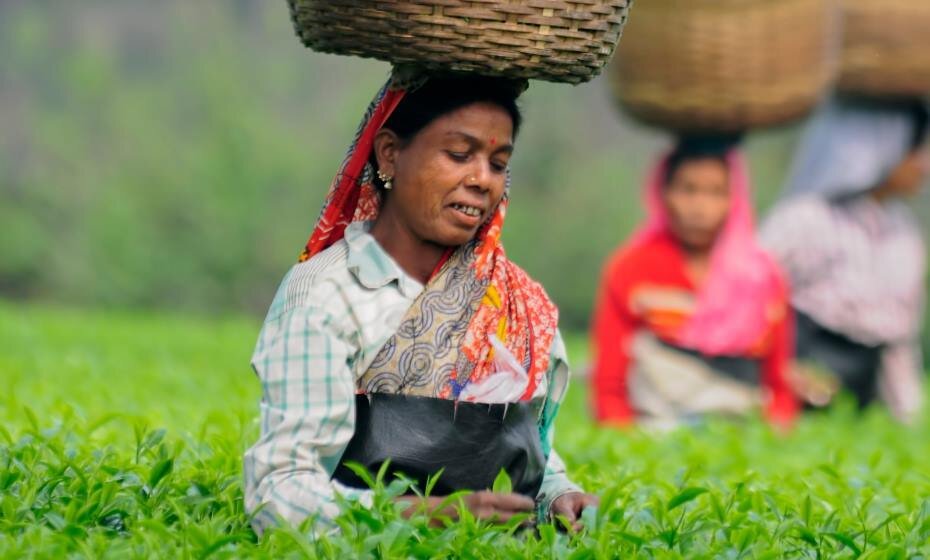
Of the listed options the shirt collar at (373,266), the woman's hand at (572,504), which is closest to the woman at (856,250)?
the woman's hand at (572,504)

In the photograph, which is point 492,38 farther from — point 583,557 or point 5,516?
point 5,516

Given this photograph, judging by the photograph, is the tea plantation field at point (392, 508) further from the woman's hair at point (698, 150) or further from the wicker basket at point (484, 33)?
the woman's hair at point (698, 150)

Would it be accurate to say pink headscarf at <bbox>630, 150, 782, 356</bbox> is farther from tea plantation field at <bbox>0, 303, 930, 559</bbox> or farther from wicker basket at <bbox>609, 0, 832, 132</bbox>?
tea plantation field at <bbox>0, 303, 930, 559</bbox>

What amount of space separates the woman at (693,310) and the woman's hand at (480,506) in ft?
16.1

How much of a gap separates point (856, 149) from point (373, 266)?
6.64m

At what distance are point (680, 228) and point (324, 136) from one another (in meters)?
A: 11.6

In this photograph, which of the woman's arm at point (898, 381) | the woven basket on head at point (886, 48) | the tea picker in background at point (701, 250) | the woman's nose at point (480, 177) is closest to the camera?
the woman's nose at point (480, 177)

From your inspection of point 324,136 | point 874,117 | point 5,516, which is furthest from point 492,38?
point 324,136

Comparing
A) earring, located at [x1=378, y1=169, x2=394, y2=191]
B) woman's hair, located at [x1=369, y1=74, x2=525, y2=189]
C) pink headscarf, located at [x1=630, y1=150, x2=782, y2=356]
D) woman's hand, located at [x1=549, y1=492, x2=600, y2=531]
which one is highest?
woman's hair, located at [x1=369, y1=74, x2=525, y2=189]

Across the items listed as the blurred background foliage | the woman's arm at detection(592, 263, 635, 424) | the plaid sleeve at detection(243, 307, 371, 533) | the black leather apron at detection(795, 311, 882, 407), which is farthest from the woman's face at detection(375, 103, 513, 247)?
the blurred background foliage

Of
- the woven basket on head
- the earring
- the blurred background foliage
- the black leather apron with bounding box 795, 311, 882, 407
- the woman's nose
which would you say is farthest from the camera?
the blurred background foliage

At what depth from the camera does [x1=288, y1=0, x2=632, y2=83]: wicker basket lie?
3.68 metres

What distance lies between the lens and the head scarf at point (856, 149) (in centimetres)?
998

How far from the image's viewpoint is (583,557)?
145 inches
